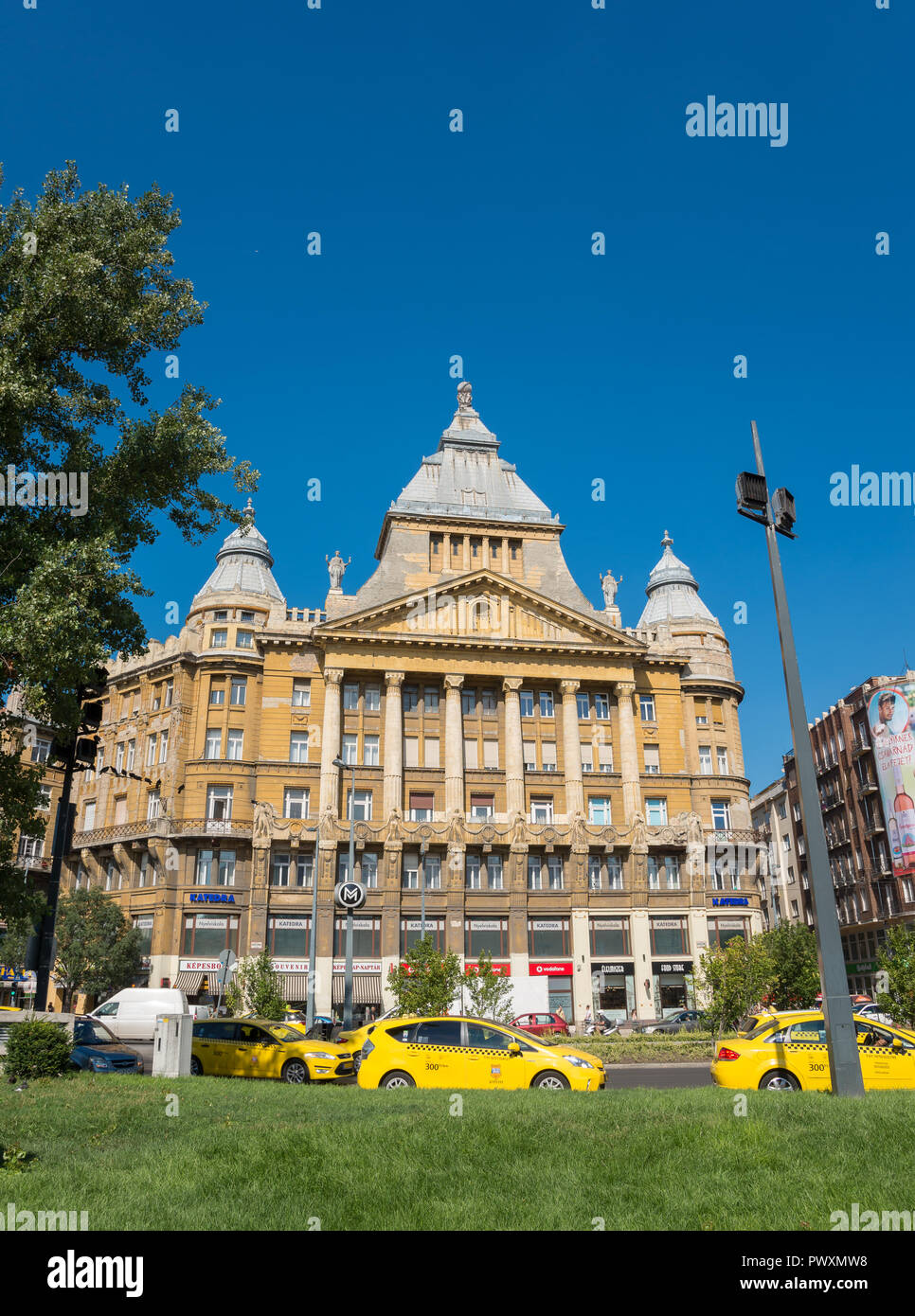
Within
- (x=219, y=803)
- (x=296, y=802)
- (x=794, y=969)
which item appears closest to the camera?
(x=794, y=969)

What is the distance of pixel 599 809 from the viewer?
56.1 metres

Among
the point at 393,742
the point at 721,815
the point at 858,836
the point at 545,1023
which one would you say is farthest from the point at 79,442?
the point at 858,836

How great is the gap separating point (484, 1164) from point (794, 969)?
40546mm

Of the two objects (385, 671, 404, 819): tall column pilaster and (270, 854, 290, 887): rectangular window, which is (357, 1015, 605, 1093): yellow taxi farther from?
(270, 854, 290, 887): rectangular window

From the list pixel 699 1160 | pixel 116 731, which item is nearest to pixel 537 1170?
pixel 699 1160

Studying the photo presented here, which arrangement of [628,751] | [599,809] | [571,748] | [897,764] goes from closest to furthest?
[571,748], [599,809], [628,751], [897,764]

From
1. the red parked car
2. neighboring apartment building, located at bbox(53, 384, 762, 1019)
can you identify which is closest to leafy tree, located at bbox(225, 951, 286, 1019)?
neighboring apartment building, located at bbox(53, 384, 762, 1019)

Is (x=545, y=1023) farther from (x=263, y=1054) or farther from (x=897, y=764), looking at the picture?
(x=897, y=764)

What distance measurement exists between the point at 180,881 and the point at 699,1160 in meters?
46.7

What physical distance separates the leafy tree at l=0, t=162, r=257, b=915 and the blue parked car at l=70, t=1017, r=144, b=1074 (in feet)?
23.1

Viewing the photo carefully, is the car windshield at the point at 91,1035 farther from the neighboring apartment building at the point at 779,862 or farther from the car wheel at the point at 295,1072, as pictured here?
the neighboring apartment building at the point at 779,862
